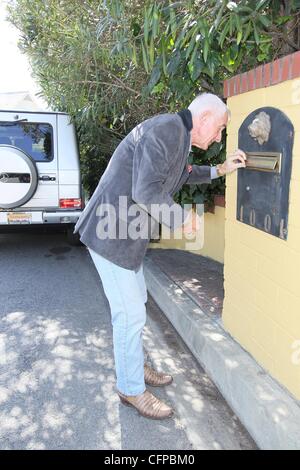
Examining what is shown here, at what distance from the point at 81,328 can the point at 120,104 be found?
278 centimetres

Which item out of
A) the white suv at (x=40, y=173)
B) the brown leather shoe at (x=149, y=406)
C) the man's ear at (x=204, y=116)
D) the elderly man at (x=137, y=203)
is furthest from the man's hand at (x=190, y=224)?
the white suv at (x=40, y=173)

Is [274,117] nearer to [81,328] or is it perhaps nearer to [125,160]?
[125,160]

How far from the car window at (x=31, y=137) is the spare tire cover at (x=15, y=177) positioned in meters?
0.28

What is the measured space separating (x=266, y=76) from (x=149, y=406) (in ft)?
6.61

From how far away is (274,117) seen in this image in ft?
7.53

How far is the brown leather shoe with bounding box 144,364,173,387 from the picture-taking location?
287 centimetres

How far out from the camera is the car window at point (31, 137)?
19.8 feet

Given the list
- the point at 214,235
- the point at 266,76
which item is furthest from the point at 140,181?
the point at 214,235

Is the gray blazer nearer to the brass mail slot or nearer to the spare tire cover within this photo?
the brass mail slot

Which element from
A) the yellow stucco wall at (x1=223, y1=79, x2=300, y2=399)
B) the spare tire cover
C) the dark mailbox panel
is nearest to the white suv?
the spare tire cover

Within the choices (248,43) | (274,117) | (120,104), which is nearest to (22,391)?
(274,117)

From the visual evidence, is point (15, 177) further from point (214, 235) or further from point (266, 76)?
point (266, 76)

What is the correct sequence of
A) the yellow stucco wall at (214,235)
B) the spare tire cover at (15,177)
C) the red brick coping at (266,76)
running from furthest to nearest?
the spare tire cover at (15,177) → the yellow stucco wall at (214,235) → the red brick coping at (266,76)

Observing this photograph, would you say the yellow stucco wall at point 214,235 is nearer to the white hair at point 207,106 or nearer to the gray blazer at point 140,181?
the gray blazer at point 140,181
